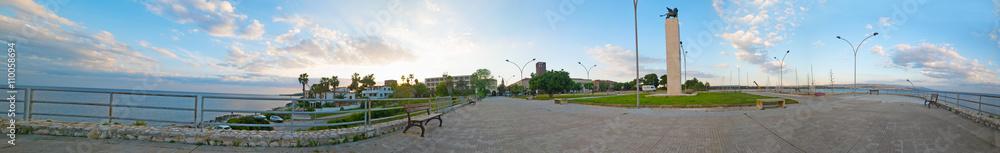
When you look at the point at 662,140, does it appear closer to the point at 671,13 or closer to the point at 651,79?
the point at 671,13

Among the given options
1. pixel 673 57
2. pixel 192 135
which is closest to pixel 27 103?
pixel 192 135

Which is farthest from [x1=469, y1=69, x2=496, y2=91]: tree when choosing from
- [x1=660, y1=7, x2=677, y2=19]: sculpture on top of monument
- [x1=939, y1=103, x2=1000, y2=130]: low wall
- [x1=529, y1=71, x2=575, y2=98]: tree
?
[x1=939, y1=103, x2=1000, y2=130]: low wall

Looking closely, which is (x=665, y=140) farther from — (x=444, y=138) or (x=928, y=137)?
(x=928, y=137)

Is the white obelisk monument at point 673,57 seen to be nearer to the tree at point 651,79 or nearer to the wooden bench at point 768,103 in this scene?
the wooden bench at point 768,103

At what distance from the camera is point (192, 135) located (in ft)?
18.3

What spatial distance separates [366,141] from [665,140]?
529cm

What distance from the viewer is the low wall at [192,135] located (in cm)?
552

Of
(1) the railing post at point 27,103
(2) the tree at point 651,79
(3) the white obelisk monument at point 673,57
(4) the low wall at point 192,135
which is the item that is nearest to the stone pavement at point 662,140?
(4) the low wall at point 192,135

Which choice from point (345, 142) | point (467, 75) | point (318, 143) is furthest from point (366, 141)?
point (467, 75)

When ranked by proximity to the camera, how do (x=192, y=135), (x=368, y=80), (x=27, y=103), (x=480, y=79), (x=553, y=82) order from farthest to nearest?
(x=368, y=80)
(x=480, y=79)
(x=553, y=82)
(x=27, y=103)
(x=192, y=135)

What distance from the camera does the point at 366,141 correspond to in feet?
20.2

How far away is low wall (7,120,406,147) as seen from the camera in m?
5.52

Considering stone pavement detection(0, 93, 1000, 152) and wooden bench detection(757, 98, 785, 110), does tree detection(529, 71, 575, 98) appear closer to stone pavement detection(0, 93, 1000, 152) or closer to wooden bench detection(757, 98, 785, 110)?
wooden bench detection(757, 98, 785, 110)

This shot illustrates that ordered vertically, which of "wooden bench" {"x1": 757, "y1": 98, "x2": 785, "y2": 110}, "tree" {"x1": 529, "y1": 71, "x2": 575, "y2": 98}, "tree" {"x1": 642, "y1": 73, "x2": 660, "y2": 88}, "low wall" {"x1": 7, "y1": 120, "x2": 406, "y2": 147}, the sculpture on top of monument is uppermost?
the sculpture on top of monument
